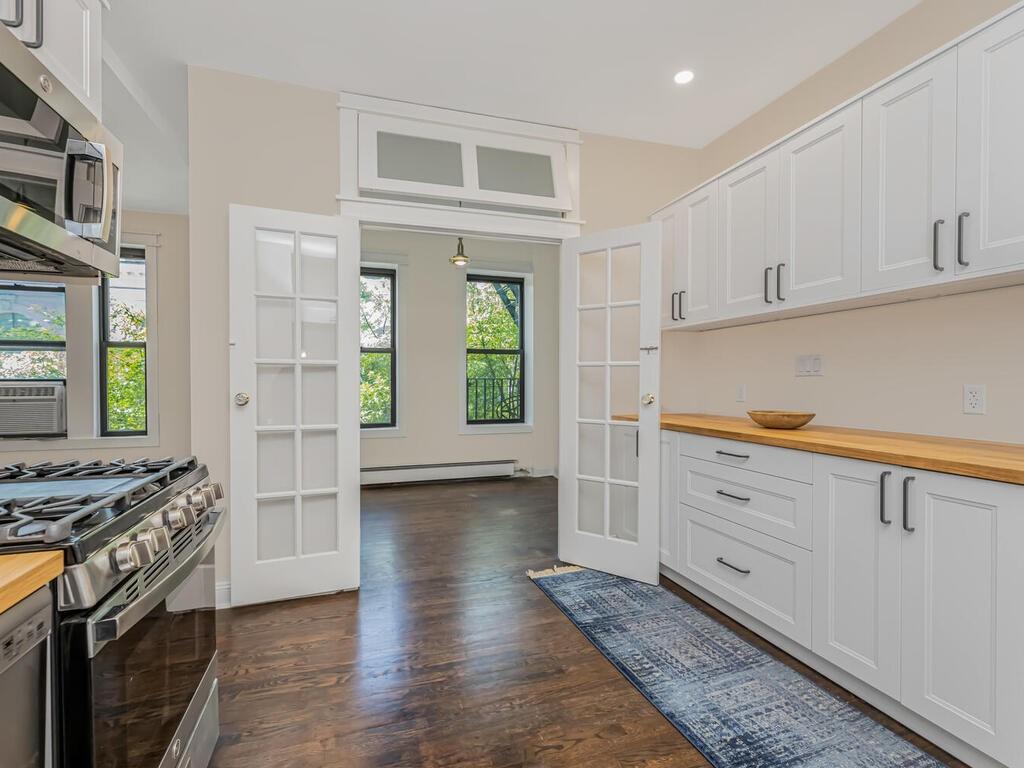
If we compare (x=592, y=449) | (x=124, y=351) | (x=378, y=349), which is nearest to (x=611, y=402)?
(x=592, y=449)

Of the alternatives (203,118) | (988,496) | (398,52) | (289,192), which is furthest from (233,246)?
(988,496)

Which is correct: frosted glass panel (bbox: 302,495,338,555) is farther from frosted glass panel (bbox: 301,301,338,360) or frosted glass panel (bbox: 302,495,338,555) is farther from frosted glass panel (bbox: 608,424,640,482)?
frosted glass panel (bbox: 608,424,640,482)

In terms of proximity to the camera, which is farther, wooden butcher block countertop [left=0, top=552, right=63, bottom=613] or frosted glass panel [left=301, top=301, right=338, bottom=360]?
frosted glass panel [left=301, top=301, right=338, bottom=360]

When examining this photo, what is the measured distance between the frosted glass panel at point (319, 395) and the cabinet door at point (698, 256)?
85.7 inches

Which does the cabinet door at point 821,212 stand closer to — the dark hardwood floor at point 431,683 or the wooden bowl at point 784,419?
the wooden bowl at point 784,419

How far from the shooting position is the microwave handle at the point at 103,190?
1.36m

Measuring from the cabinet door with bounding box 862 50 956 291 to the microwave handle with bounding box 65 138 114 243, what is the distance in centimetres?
272

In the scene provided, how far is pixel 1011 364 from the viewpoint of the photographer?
192 centimetres

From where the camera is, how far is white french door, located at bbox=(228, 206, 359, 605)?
105 inches

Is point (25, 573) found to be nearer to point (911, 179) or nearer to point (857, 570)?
point (857, 570)

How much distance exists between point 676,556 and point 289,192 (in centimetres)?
294

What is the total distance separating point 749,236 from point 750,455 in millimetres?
1190

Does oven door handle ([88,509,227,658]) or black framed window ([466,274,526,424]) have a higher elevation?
black framed window ([466,274,526,424])

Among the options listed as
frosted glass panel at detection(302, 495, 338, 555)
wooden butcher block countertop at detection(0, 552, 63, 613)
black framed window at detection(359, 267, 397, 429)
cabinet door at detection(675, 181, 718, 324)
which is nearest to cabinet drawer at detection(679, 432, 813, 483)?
cabinet door at detection(675, 181, 718, 324)
